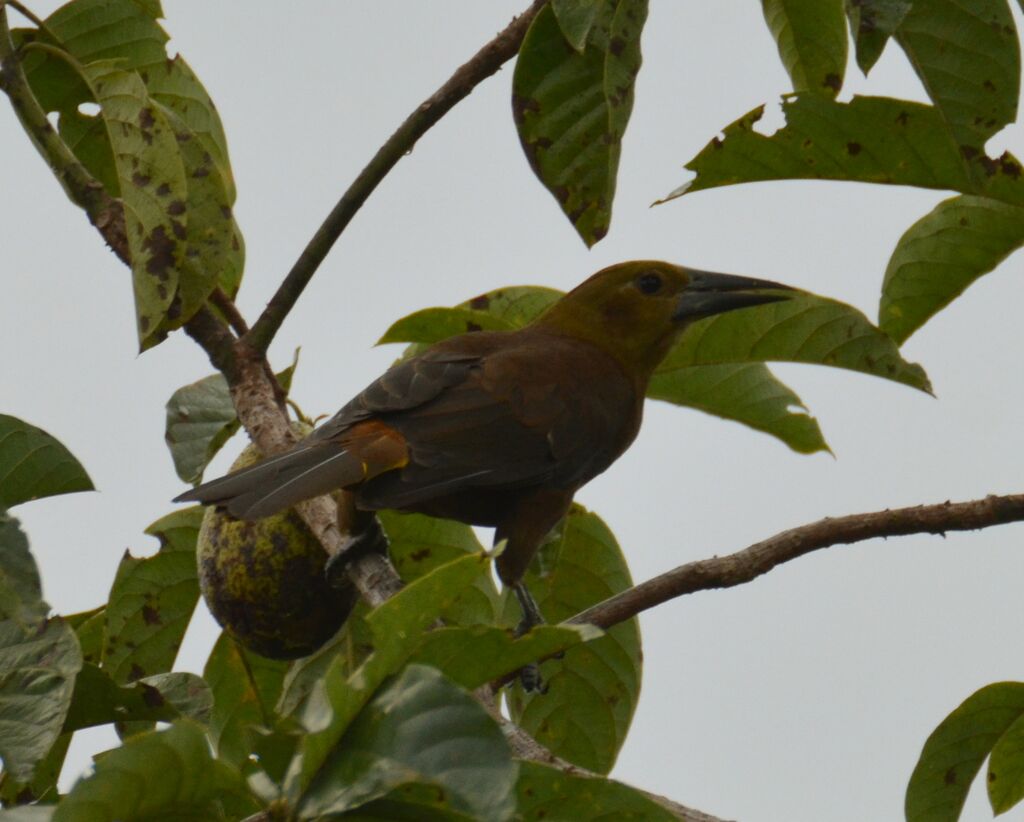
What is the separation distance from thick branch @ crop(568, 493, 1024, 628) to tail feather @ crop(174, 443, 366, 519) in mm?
664

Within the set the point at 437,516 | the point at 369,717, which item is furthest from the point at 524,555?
the point at 369,717

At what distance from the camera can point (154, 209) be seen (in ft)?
8.73

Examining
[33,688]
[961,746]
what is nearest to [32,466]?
[33,688]

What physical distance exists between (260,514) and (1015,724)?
4.39ft

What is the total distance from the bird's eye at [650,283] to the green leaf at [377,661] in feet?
8.66

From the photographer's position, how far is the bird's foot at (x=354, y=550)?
2820 millimetres

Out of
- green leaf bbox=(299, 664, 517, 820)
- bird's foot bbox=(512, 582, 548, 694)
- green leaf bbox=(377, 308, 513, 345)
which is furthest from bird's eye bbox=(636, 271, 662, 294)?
green leaf bbox=(299, 664, 517, 820)

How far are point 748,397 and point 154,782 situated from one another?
1.87 m

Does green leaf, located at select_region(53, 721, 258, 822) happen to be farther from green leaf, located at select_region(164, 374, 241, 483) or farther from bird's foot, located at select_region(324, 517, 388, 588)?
green leaf, located at select_region(164, 374, 241, 483)

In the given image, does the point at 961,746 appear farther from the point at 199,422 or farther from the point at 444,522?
the point at 199,422

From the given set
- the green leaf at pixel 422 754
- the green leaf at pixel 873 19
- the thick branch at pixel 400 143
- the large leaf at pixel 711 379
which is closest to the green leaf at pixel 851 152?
the green leaf at pixel 873 19

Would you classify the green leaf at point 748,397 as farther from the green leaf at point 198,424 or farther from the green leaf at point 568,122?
the green leaf at point 198,424

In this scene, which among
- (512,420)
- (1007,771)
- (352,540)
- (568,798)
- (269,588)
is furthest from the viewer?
(512,420)

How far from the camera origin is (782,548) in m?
2.37
